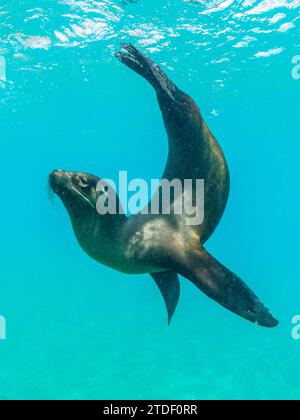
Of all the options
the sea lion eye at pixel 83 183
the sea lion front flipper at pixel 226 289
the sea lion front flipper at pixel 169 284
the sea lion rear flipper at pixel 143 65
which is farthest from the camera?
the sea lion front flipper at pixel 169 284

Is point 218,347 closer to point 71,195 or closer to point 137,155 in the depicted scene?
point 71,195

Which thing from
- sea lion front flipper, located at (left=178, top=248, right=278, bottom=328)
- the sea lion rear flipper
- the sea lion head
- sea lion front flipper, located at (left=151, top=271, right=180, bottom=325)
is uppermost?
the sea lion rear flipper

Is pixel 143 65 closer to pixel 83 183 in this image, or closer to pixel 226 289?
pixel 83 183

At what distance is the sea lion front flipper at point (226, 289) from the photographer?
330cm

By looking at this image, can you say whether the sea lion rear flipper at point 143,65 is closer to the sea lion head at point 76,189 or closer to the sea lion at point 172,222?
the sea lion at point 172,222

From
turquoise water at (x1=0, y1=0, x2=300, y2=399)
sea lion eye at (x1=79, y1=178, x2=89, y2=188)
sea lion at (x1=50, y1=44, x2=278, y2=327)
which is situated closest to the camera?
sea lion at (x1=50, y1=44, x2=278, y2=327)

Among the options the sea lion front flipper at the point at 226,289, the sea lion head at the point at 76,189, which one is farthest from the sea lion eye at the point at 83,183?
the sea lion front flipper at the point at 226,289

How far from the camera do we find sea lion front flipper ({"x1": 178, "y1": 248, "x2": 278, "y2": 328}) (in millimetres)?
3303

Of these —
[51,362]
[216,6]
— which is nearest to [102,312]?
[51,362]

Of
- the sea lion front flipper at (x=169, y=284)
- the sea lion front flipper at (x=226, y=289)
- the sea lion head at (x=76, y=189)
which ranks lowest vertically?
the sea lion front flipper at (x=226, y=289)

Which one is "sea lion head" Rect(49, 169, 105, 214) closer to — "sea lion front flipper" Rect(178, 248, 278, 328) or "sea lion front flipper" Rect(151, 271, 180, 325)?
"sea lion front flipper" Rect(178, 248, 278, 328)

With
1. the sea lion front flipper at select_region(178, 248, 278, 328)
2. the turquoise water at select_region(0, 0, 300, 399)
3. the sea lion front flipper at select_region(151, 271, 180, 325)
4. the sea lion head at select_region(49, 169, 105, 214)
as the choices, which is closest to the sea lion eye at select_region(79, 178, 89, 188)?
the sea lion head at select_region(49, 169, 105, 214)

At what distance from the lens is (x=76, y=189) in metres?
3.61
